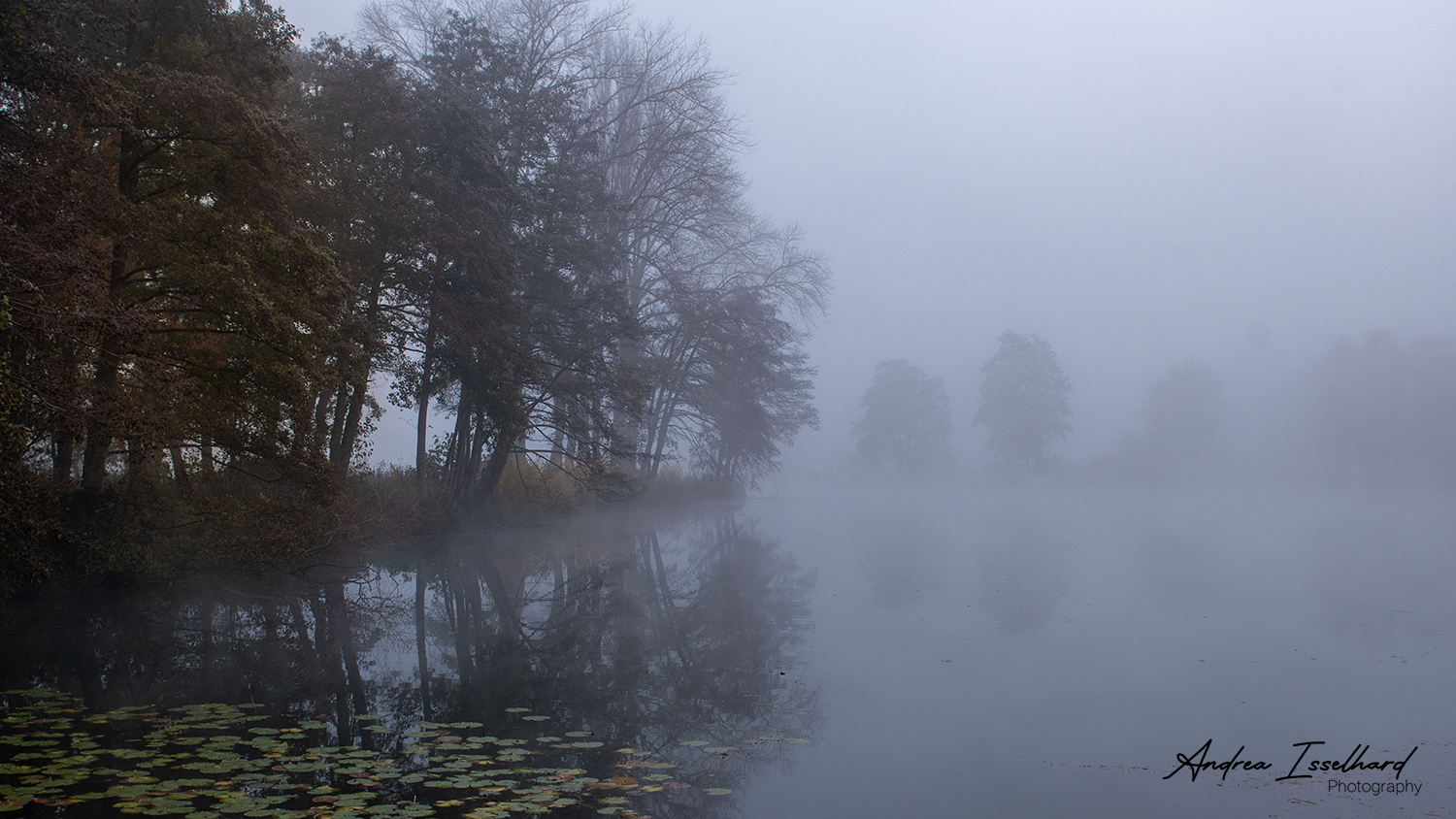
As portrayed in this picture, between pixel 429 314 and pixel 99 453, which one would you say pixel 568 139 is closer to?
pixel 429 314

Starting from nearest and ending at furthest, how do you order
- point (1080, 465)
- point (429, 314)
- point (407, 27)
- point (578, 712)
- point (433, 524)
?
point (578, 712), point (429, 314), point (433, 524), point (407, 27), point (1080, 465)

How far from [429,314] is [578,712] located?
12.6 m

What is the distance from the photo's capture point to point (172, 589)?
1199 centimetres

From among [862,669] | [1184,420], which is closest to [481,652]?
[862,669]

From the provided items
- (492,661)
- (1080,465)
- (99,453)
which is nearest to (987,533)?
(492,661)

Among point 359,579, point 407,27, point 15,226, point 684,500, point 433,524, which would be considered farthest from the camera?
point 684,500

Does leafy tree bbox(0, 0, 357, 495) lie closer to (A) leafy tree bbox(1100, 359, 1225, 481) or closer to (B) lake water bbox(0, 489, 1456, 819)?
(B) lake water bbox(0, 489, 1456, 819)

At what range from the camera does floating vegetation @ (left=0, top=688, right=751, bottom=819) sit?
452 cm

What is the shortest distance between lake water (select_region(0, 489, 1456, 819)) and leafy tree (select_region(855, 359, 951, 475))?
2170 inches

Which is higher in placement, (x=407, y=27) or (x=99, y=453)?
(x=407, y=27)

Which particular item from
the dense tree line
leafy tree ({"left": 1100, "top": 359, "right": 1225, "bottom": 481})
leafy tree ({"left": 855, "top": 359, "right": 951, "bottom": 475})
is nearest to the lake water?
the dense tree line

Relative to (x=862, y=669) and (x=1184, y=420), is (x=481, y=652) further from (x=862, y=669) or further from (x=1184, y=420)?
(x=1184, y=420)

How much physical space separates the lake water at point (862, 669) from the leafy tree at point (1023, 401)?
48.5 m

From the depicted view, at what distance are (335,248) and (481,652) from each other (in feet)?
31.9
